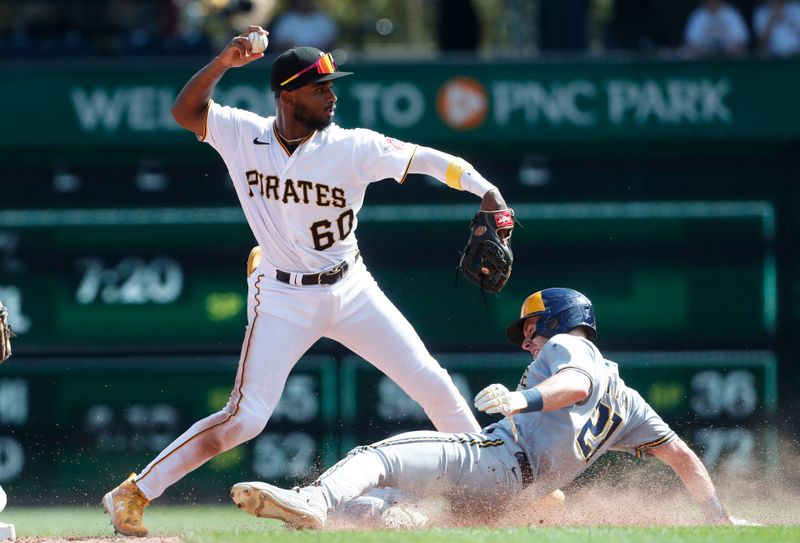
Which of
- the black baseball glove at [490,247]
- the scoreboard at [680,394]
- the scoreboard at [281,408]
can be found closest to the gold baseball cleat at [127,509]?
the black baseball glove at [490,247]

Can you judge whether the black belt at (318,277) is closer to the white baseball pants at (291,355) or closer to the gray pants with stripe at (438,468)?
the white baseball pants at (291,355)

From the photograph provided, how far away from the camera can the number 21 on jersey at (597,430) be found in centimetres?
527

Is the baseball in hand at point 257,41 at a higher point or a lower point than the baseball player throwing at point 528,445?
higher

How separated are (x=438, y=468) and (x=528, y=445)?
1.29 feet

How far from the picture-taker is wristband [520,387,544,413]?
4.84 meters

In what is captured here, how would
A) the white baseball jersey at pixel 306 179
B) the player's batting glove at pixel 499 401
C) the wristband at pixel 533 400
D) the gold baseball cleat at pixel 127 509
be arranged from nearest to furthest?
the player's batting glove at pixel 499 401 < the wristband at pixel 533 400 < the gold baseball cleat at pixel 127 509 < the white baseball jersey at pixel 306 179

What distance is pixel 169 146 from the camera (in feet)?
29.7

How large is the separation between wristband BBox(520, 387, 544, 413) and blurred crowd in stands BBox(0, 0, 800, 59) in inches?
202

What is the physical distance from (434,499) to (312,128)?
62.5 inches

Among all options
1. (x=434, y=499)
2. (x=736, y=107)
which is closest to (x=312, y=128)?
(x=434, y=499)

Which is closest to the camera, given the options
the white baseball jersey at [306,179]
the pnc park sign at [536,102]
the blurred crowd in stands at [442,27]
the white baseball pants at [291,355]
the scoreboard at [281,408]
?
the white baseball pants at [291,355]

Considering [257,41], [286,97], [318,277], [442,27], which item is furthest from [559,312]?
[442,27]

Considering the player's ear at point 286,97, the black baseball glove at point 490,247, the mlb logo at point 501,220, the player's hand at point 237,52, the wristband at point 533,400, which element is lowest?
the wristband at point 533,400

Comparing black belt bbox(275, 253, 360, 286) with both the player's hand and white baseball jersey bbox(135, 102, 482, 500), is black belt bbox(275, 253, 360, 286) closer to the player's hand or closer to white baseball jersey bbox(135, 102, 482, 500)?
white baseball jersey bbox(135, 102, 482, 500)
